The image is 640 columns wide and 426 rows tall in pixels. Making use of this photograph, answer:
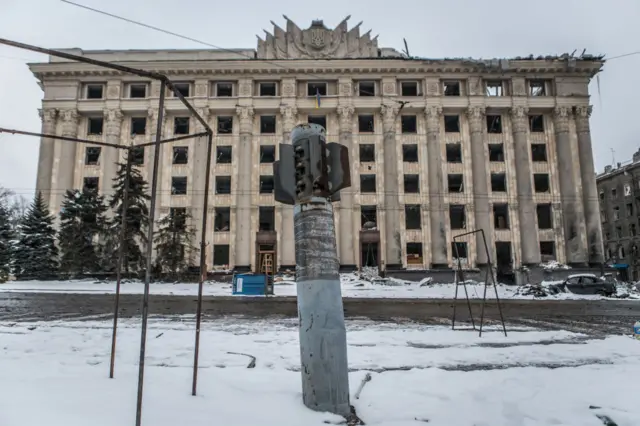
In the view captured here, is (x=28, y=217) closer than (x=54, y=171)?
Yes

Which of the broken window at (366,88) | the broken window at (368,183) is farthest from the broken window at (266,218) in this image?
the broken window at (366,88)

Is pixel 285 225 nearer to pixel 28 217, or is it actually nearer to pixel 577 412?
pixel 28 217

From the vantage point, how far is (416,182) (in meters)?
37.2

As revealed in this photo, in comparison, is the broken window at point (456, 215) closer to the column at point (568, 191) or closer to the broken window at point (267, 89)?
the column at point (568, 191)

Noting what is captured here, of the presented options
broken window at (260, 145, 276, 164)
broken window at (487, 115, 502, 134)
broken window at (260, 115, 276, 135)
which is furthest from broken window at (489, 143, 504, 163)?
broken window at (260, 115, 276, 135)

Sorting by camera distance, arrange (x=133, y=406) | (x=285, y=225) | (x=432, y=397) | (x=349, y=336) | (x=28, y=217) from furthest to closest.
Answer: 1. (x=285, y=225)
2. (x=28, y=217)
3. (x=349, y=336)
4. (x=432, y=397)
5. (x=133, y=406)

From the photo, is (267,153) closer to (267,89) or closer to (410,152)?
(267,89)

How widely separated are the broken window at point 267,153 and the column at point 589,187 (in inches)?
1098

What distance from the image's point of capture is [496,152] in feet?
124

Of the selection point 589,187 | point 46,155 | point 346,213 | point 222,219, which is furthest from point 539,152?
point 46,155

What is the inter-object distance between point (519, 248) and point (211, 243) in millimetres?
26932

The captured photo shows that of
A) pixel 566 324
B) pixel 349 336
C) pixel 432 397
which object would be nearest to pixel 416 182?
pixel 566 324

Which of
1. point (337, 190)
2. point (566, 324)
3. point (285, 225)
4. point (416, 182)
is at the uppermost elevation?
point (416, 182)

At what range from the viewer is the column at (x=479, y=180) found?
35594 mm
